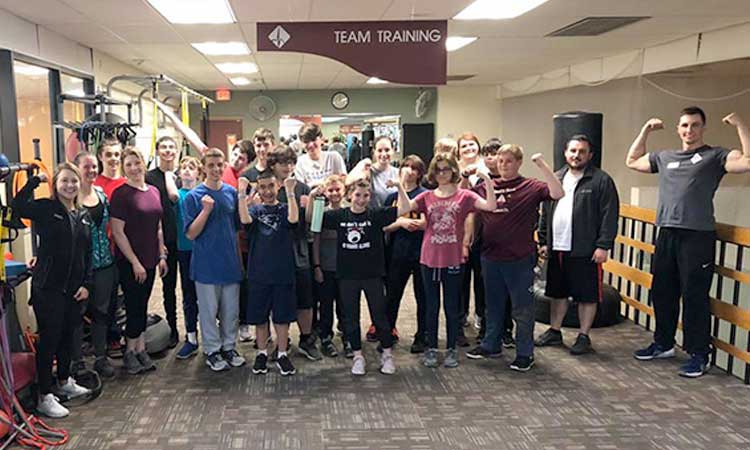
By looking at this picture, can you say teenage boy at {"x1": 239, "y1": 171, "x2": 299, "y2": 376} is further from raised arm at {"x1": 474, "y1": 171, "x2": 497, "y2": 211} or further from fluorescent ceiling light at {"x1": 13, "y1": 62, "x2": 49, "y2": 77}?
fluorescent ceiling light at {"x1": 13, "y1": 62, "x2": 49, "y2": 77}

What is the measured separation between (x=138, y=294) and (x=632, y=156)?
3414mm

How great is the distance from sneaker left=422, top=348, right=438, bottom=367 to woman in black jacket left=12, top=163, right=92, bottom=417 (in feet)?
6.84

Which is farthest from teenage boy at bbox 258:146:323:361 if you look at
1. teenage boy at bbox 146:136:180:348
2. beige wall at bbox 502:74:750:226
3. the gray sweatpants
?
beige wall at bbox 502:74:750:226

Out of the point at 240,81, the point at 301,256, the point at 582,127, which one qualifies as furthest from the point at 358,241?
the point at 240,81

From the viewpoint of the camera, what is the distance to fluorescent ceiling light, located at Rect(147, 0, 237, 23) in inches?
170

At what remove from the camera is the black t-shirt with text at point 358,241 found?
363cm

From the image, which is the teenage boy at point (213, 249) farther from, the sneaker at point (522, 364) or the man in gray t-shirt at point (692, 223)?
the man in gray t-shirt at point (692, 223)

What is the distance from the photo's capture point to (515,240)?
370 cm

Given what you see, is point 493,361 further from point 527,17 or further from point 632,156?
point 527,17

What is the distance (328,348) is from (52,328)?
169cm

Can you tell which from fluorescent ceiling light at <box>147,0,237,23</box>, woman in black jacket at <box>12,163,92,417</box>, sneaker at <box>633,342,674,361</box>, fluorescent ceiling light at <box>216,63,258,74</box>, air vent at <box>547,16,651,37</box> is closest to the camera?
woman in black jacket at <box>12,163,92,417</box>

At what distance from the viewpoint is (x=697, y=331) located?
12.3ft

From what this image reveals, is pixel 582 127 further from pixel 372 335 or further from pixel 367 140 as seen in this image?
pixel 367 140

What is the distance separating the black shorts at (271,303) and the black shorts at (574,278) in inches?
74.1
